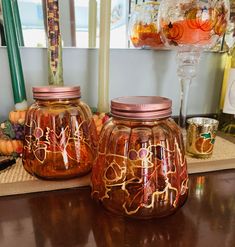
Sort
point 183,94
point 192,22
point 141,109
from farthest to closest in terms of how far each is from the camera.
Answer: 1. point 183,94
2. point 192,22
3. point 141,109

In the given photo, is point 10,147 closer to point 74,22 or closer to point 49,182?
point 49,182

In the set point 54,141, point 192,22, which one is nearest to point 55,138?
point 54,141

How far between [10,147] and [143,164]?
27 cm

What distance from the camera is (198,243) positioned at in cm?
24

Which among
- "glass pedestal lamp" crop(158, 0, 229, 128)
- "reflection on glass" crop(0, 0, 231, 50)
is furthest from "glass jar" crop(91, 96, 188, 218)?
"reflection on glass" crop(0, 0, 231, 50)

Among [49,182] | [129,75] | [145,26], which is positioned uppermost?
[145,26]

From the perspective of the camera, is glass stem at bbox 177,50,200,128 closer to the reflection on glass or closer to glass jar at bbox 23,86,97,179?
the reflection on glass

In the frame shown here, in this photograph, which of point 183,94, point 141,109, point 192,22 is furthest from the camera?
point 183,94

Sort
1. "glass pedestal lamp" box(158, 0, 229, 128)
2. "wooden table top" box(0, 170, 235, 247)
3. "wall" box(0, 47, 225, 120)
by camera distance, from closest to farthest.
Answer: "wooden table top" box(0, 170, 235, 247) → "glass pedestal lamp" box(158, 0, 229, 128) → "wall" box(0, 47, 225, 120)

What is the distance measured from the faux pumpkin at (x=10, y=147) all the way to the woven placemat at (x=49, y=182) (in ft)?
0.07

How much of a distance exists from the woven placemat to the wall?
7.9 inches

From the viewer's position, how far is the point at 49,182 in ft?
1.14

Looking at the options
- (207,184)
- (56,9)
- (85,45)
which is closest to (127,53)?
(85,45)

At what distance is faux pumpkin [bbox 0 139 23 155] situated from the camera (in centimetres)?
43
